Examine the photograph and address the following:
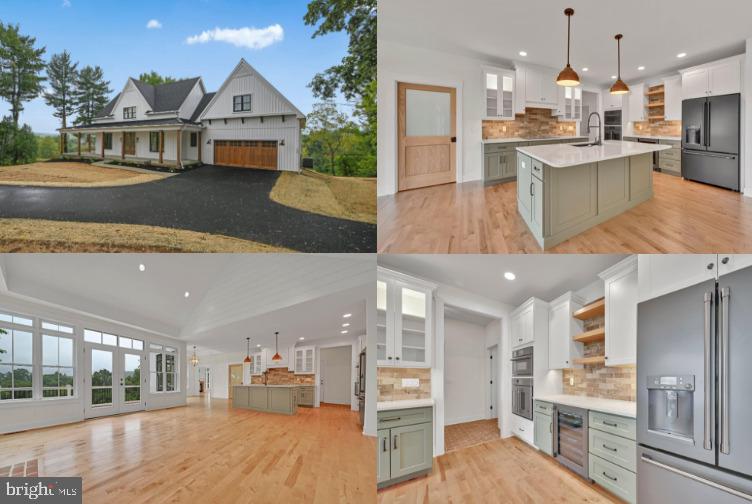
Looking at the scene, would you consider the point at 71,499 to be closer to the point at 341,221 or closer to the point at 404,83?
the point at 341,221

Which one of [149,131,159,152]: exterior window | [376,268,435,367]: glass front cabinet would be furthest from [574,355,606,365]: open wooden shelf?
[149,131,159,152]: exterior window

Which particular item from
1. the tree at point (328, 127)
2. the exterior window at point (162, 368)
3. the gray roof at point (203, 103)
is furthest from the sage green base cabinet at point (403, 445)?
the gray roof at point (203, 103)

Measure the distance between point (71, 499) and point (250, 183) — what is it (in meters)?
2.08

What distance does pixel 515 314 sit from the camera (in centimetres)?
331

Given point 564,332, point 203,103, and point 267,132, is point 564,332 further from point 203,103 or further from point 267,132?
point 203,103

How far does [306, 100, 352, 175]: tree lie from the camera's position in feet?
7.70

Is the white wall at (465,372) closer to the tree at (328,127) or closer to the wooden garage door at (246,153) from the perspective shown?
the tree at (328,127)

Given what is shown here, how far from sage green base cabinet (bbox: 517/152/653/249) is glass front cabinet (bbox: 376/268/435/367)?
872 millimetres

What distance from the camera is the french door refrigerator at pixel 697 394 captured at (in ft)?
5.07

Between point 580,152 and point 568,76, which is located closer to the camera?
point 568,76

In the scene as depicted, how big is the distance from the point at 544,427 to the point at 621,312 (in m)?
0.99

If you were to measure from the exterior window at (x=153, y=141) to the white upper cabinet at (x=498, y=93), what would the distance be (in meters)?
2.47

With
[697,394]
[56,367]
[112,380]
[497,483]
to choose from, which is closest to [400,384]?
[497,483]

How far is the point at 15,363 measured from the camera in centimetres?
267
